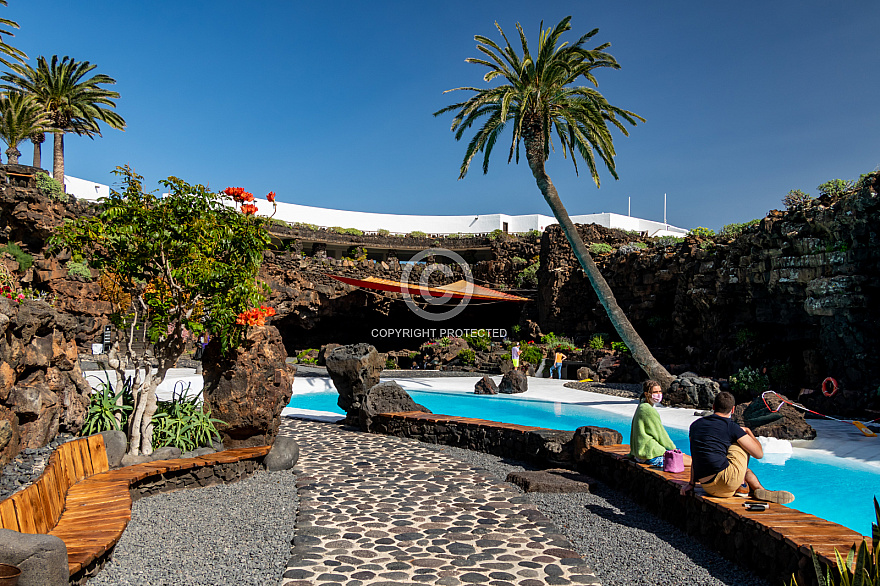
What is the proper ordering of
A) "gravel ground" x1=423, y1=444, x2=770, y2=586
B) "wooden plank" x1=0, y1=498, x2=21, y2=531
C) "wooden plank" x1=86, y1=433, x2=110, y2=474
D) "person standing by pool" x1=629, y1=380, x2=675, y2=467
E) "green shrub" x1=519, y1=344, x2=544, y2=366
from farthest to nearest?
"green shrub" x1=519, y1=344, x2=544, y2=366, "person standing by pool" x1=629, y1=380, x2=675, y2=467, "wooden plank" x1=86, y1=433, x2=110, y2=474, "gravel ground" x1=423, y1=444, x2=770, y2=586, "wooden plank" x1=0, y1=498, x2=21, y2=531

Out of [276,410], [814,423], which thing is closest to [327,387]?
[276,410]

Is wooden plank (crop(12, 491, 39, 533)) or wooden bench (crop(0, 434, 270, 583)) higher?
wooden plank (crop(12, 491, 39, 533))

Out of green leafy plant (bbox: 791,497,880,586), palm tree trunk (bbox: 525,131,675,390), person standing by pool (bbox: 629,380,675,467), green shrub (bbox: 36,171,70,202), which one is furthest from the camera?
green shrub (bbox: 36,171,70,202)

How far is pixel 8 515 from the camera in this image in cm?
288

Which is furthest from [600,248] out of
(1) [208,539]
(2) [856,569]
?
(2) [856,569]

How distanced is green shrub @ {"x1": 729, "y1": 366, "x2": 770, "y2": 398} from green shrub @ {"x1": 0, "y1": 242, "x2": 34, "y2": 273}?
21300 millimetres

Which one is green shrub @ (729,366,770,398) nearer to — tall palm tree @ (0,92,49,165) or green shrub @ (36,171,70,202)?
green shrub @ (36,171,70,202)

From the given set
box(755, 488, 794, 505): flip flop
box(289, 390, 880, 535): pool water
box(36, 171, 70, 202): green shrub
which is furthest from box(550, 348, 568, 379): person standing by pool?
box(36, 171, 70, 202): green shrub

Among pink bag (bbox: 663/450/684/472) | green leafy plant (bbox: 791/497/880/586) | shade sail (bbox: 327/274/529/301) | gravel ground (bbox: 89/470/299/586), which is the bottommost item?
gravel ground (bbox: 89/470/299/586)

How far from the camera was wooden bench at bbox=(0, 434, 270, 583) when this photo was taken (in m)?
3.11

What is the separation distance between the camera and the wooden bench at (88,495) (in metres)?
3.11

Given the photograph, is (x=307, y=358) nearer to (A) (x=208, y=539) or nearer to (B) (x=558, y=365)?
(B) (x=558, y=365)

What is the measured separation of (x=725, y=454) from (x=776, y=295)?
11.8m

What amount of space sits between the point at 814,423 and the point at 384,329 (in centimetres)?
2331
